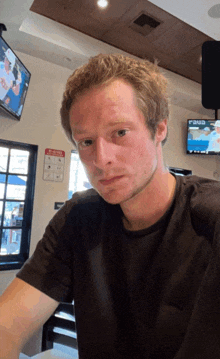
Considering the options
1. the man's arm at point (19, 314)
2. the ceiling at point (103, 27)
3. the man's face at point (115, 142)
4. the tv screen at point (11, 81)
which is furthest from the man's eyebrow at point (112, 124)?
the ceiling at point (103, 27)

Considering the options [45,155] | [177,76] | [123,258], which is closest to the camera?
[123,258]

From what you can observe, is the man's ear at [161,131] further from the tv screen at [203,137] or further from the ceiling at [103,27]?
the tv screen at [203,137]

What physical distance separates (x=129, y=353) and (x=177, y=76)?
4011 millimetres

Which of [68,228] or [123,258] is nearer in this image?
[123,258]

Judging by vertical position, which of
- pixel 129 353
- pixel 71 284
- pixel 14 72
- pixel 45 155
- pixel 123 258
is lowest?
pixel 129 353

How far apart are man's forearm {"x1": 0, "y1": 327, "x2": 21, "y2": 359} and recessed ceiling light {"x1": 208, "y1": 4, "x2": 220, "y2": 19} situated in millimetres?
2952

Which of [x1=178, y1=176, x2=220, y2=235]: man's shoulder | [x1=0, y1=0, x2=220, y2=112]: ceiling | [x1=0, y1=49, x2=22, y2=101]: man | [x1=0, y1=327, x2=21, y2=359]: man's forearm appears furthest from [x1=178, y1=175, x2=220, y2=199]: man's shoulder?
[x1=0, y1=0, x2=220, y2=112]: ceiling

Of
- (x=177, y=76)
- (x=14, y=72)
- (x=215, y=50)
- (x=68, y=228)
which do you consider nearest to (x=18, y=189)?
(x=14, y=72)

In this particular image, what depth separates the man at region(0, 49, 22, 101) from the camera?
2.14 meters

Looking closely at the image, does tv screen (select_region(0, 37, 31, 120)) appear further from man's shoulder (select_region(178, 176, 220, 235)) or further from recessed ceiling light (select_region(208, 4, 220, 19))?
man's shoulder (select_region(178, 176, 220, 235))

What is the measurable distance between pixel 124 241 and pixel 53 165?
7.81 feet

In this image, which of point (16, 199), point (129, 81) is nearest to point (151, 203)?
point (129, 81)

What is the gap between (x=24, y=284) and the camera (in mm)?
764

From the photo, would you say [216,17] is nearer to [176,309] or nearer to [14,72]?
[14,72]
